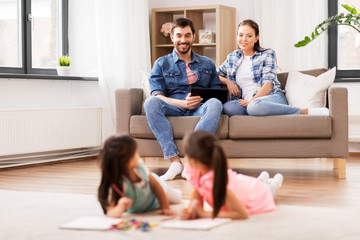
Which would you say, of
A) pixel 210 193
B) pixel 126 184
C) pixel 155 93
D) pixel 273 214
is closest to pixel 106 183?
pixel 126 184

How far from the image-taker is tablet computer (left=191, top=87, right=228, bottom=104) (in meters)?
3.56

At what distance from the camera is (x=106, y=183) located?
6.91ft

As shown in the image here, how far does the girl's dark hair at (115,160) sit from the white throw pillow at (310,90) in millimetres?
1991

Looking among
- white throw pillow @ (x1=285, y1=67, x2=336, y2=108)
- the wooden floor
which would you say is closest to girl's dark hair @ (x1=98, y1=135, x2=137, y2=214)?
the wooden floor

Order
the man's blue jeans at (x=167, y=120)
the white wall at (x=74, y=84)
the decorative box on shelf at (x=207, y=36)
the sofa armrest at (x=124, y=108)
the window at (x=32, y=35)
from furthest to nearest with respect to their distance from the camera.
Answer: the decorative box on shelf at (x=207, y=36)
the window at (x=32, y=35)
the white wall at (x=74, y=84)
the sofa armrest at (x=124, y=108)
the man's blue jeans at (x=167, y=120)

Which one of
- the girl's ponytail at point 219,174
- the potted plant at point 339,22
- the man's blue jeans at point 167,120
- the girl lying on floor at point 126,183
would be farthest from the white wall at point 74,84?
the girl's ponytail at point 219,174

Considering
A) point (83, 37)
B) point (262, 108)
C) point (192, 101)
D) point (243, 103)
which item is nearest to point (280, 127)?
point (262, 108)

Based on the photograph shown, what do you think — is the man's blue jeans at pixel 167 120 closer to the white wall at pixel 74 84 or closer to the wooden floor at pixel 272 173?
the wooden floor at pixel 272 173

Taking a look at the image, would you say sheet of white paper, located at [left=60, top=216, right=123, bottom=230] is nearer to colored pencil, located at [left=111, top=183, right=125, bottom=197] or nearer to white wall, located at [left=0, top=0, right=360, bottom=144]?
colored pencil, located at [left=111, top=183, right=125, bottom=197]

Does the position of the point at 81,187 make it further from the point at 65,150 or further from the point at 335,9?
the point at 335,9

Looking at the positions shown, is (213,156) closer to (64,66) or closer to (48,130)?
(48,130)

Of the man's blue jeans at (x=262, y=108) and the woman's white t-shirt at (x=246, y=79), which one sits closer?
the man's blue jeans at (x=262, y=108)

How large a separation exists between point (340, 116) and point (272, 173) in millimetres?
604

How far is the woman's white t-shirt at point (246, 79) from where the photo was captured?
149 inches
